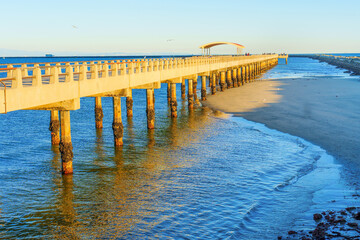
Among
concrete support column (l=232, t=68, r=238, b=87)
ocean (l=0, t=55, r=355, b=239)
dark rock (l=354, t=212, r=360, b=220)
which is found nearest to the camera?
dark rock (l=354, t=212, r=360, b=220)

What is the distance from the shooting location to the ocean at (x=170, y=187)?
13.3 metres

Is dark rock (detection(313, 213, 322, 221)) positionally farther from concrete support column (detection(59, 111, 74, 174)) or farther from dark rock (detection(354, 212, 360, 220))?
concrete support column (detection(59, 111, 74, 174))

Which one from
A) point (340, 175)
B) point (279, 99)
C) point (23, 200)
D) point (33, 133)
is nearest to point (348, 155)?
point (340, 175)

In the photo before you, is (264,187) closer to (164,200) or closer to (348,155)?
(164,200)

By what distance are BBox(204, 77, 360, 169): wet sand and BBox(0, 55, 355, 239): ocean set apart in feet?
3.62

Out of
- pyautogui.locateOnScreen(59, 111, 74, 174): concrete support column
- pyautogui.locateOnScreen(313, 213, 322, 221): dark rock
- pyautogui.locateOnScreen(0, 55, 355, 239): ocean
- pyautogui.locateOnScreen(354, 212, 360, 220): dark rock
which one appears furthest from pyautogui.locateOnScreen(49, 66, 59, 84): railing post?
pyautogui.locateOnScreen(354, 212, 360, 220): dark rock

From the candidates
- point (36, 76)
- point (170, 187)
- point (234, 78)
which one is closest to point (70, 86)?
point (36, 76)

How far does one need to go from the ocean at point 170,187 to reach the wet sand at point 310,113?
110 cm

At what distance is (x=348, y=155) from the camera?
20.7 metres

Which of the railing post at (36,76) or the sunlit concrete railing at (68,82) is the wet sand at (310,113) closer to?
the sunlit concrete railing at (68,82)

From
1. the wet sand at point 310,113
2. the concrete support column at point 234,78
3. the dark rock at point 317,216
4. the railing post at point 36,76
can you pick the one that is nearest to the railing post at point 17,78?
the railing post at point 36,76

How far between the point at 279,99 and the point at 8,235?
3429 centimetres

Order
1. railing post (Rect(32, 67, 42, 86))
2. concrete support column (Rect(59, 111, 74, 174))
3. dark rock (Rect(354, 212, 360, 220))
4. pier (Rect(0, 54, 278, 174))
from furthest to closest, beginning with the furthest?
concrete support column (Rect(59, 111, 74, 174)), railing post (Rect(32, 67, 42, 86)), pier (Rect(0, 54, 278, 174)), dark rock (Rect(354, 212, 360, 220))

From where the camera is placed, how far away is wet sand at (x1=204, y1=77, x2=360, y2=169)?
2372cm
